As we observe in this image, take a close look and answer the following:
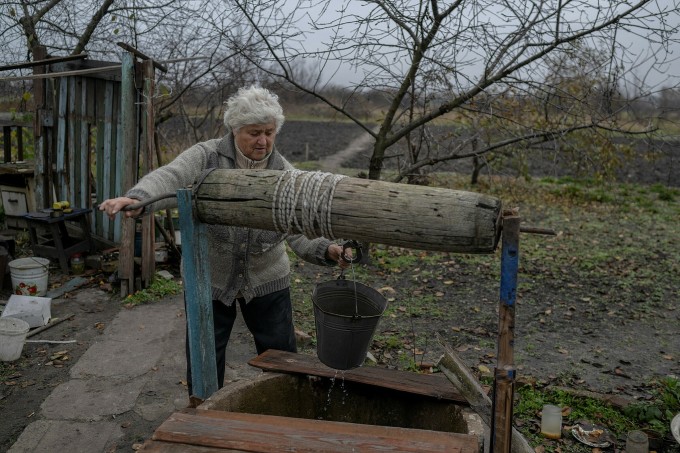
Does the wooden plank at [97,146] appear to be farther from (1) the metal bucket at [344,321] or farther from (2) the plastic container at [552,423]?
(2) the plastic container at [552,423]

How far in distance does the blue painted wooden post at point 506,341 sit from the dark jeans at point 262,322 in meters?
1.47

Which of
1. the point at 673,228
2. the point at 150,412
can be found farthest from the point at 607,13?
the point at 673,228

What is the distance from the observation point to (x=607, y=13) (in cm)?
466

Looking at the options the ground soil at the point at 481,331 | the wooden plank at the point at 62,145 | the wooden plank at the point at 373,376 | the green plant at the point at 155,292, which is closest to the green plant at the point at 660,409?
the ground soil at the point at 481,331

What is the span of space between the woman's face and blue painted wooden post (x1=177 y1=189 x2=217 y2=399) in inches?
25.1

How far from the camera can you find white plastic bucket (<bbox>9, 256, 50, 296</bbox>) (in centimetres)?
608

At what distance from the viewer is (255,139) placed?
299 centimetres

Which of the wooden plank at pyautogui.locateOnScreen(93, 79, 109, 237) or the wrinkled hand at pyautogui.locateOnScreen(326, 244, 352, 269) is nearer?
the wrinkled hand at pyautogui.locateOnScreen(326, 244, 352, 269)

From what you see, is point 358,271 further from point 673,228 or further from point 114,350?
point 673,228

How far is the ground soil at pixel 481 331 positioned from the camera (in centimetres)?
461

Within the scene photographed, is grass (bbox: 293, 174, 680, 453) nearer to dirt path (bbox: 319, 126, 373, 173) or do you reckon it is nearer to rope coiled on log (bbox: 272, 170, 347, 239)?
rope coiled on log (bbox: 272, 170, 347, 239)

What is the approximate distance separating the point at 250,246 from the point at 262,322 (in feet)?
1.59

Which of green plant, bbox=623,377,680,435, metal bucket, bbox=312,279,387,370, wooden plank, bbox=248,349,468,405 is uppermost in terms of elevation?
metal bucket, bbox=312,279,387,370

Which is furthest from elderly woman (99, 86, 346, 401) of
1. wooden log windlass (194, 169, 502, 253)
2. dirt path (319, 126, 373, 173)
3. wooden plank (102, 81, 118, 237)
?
dirt path (319, 126, 373, 173)
